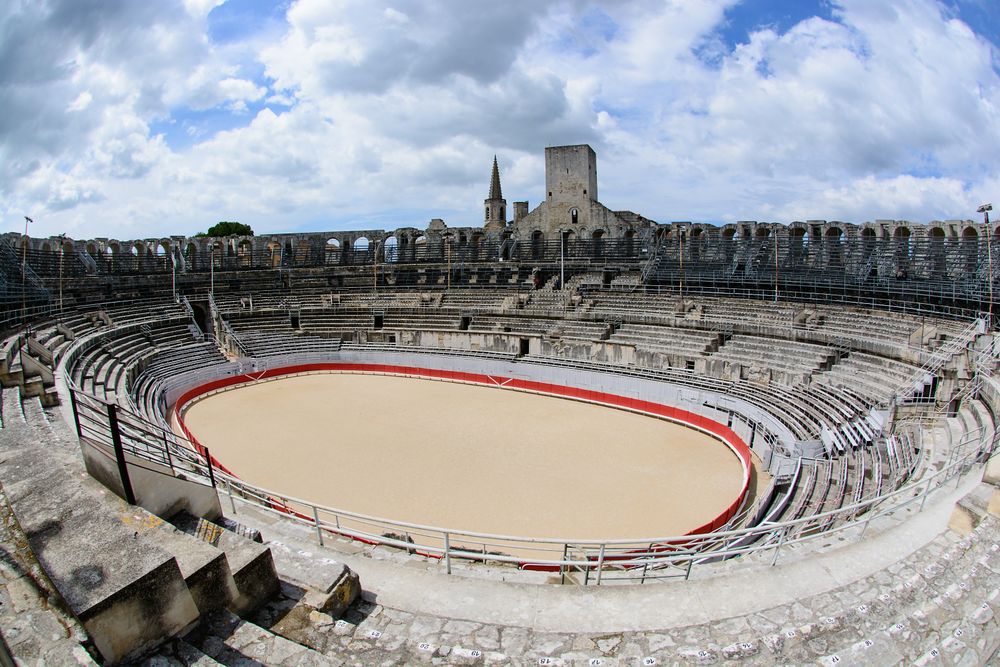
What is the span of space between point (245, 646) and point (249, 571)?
623mm

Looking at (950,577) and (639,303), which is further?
(639,303)

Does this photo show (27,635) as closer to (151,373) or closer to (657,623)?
(657,623)

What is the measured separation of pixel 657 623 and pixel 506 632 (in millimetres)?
1362

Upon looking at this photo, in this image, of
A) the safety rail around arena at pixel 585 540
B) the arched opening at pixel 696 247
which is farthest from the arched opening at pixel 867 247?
the safety rail around arena at pixel 585 540

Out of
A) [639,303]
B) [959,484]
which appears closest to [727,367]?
[639,303]

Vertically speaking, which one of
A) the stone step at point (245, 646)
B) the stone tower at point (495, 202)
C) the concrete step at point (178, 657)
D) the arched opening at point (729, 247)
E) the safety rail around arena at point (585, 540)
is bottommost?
the safety rail around arena at point (585, 540)

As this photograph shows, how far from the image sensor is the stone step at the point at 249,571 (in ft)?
15.1

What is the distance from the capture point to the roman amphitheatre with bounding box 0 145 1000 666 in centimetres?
454

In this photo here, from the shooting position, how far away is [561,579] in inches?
240

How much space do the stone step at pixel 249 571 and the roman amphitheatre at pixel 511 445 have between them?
3cm

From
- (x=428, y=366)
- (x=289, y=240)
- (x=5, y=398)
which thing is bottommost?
(x=428, y=366)

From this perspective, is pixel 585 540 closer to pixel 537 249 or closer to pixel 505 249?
pixel 537 249

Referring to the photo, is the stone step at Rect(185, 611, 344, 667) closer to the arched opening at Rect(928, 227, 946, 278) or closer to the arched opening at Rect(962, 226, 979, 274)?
the arched opening at Rect(962, 226, 979, 274)

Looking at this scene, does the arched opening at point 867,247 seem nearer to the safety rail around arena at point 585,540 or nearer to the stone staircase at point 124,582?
the safety rail around arena at point 585,540
